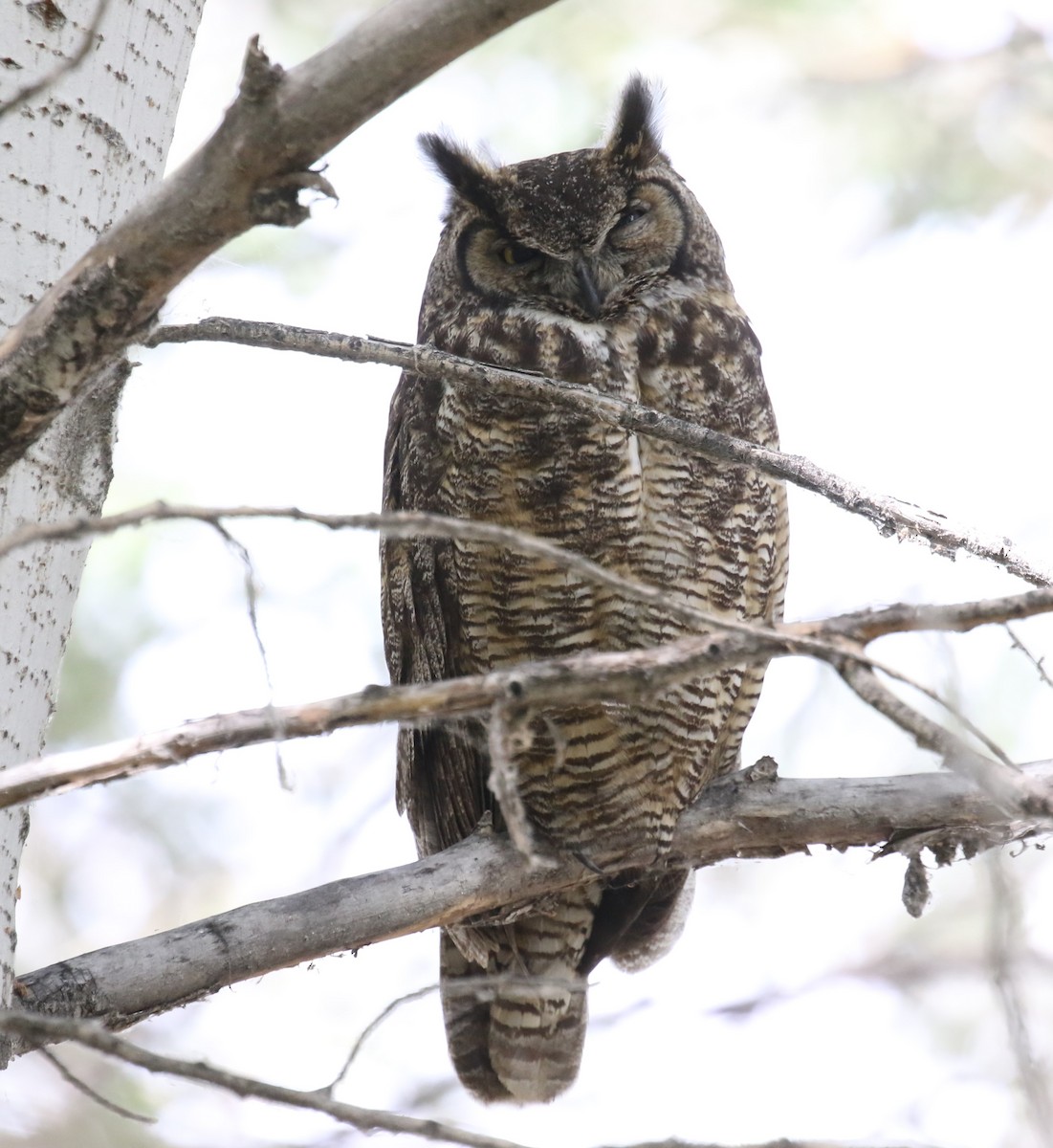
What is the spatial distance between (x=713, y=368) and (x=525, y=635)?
716 millimetres

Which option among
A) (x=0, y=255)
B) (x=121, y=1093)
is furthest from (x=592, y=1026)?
(x=0, y=255)

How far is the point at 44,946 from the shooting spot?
6758 mm

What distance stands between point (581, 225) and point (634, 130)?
0.38m

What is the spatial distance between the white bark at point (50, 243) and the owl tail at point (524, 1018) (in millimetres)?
1506

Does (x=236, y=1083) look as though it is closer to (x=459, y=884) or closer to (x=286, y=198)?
(x=286, y=198)

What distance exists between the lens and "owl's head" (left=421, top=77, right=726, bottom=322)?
122 inches

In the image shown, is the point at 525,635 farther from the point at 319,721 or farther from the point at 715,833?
the point at 319,721

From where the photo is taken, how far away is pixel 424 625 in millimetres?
3041

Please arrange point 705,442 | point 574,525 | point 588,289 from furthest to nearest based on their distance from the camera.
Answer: point 588,289, point 574,525, point 705,442

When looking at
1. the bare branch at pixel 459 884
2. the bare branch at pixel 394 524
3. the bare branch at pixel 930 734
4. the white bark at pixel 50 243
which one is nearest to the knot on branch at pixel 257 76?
the bare branch at pixel 394 524

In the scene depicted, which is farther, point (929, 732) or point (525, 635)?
point (525, 635)

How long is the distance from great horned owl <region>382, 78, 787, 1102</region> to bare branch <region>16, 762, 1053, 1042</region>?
0.23m

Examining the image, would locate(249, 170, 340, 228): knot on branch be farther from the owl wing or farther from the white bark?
the owl wing

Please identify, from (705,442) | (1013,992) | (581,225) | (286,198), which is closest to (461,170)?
(581,225)
